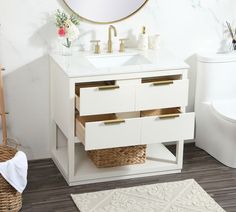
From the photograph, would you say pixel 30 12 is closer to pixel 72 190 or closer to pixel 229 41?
pixel 72 190

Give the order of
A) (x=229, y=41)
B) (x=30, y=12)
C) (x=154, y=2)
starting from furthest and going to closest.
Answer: (x=229, y=41)
(x=154, y=2)
(x=30, y=12)

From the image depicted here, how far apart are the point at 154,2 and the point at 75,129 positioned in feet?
3.56

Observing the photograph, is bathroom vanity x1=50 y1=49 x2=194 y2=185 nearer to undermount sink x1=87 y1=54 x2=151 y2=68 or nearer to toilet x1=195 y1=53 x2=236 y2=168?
undermount sink x1=87 y1=54 x2=151 y2=68

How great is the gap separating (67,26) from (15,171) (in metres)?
1.04

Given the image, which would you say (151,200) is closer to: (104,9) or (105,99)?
(105,99)

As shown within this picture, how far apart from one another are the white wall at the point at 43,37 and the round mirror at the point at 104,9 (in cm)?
6

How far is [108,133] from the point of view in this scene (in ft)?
12.1

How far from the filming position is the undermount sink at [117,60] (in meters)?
4.04

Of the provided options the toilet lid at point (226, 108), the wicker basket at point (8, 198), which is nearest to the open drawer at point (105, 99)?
the wicker basket at point (8, 198)

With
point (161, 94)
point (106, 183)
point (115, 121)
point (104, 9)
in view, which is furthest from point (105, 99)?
point (104, 9)

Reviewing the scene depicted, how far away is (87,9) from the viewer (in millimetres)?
4020

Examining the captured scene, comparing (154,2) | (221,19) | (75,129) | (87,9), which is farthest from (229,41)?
(75,129)

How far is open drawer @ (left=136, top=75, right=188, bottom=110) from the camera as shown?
3744 mm

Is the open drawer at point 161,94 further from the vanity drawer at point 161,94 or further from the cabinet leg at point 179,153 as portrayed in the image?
the cabinet leg at point 179,153
